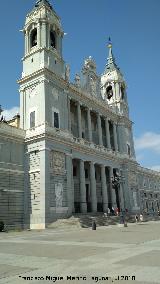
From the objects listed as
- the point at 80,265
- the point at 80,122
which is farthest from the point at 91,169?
the point at 80,265

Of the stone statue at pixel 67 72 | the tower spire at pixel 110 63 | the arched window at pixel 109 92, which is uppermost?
the tower spire at pixel 110 63

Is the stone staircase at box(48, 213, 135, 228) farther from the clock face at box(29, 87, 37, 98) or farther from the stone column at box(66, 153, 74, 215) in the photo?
the clock face at box(29, 87, 37, 98)

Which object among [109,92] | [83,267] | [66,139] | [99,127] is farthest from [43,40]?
[83,267]

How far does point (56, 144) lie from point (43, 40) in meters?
16.1

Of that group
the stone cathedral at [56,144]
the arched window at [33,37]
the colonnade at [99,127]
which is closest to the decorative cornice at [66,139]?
the stone cathedral at [56,144]

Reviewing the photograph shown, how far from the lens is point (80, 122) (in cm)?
4850

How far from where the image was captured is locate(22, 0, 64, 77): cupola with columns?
43.4m

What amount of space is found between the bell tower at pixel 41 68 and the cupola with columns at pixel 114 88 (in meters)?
19.2

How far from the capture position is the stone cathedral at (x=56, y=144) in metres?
37.9

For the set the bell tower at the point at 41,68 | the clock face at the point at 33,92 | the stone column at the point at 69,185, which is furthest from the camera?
the clock face at the point at 33,92

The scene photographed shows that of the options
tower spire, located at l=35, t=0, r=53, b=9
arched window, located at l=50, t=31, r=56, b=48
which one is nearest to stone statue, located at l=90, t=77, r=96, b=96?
arched window, located at l=50, t=31, r=56, b=48

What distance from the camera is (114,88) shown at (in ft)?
208

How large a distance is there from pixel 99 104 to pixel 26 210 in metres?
24.9

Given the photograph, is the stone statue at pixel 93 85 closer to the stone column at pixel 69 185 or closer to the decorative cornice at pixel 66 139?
the decorative cornice at pixel 66 139
